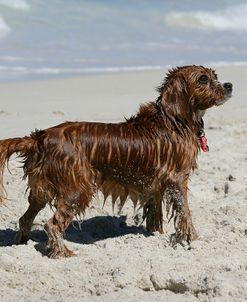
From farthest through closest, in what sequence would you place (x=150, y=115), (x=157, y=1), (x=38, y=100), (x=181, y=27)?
(x=157, y=1)
(x=181, y=27)
(x=38, y=100)
(x=150, y=115)

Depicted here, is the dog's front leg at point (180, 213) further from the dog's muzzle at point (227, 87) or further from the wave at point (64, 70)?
the wave at point (64, 70)

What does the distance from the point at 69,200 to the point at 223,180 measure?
2.78 m

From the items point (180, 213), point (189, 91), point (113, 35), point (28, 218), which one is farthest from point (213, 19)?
point (28, 218)

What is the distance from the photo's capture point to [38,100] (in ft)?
46.0

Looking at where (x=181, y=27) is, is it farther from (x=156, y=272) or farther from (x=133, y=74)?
(x=156, y=272)

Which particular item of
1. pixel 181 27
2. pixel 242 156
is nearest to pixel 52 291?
pixel 242 156

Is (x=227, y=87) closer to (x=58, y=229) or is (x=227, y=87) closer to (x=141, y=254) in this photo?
(x=141, y=254)

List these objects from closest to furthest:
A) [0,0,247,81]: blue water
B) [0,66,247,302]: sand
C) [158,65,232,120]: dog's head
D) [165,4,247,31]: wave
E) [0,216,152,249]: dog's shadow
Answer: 1. [0,66,247,302]: sand
2. [158,65,232,120]: dog's head
3. [0,216,152,249]: dog's shadow
4. [0,0,247,81]: blue water
5. [165,4,247,31]: wave

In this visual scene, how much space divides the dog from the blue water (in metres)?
13.1

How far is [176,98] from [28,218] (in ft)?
5.03

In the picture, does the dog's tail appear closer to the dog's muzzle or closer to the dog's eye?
the dog's eye

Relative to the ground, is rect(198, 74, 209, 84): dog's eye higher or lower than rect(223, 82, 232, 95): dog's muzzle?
higher

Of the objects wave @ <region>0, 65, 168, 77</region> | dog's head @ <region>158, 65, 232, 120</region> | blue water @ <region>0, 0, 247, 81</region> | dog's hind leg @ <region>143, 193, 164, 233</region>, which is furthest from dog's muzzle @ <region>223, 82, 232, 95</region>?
wave @ <region>0, 65, 168, 77</region>

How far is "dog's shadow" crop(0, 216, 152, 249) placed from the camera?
5801 mm
